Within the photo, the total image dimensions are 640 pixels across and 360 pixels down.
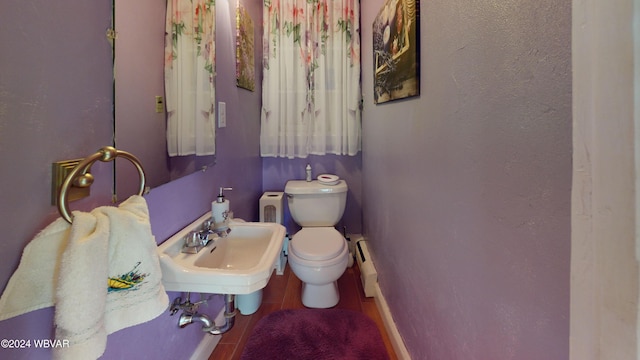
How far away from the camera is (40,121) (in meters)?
0.61

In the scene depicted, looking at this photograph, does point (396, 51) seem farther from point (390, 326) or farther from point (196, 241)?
point (390, 326)

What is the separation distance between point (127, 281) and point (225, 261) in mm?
720

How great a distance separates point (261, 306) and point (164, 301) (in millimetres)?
1370

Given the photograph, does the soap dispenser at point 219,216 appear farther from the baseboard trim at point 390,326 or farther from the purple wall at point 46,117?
the baseboard trim at point 390,326

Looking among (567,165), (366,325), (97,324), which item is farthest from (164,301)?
(366,325)

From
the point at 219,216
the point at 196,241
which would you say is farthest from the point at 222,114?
the point at 196,241

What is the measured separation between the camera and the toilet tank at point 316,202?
2352mm

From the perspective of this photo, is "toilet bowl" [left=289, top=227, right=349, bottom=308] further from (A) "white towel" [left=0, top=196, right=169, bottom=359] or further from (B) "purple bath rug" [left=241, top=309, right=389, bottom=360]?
(A) "white towel" [left=0, top=196, right=169, bottom=359]

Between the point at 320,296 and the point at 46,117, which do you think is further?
the point at 320,296

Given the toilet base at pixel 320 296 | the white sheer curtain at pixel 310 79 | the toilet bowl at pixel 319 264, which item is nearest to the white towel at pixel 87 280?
the toilet bowl at pixel 319 264

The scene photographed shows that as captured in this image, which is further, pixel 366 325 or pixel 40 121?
pixel 366 325

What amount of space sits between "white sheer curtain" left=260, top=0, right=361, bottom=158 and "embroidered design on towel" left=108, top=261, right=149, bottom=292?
194cm

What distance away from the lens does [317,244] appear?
1.95 m

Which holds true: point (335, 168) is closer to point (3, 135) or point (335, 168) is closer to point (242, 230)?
point (242, 230)
